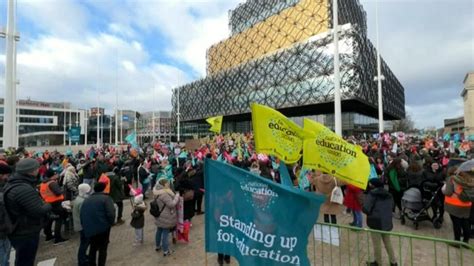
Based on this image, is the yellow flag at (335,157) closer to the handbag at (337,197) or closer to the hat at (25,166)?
the handbag at (337,197)

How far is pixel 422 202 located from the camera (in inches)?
288

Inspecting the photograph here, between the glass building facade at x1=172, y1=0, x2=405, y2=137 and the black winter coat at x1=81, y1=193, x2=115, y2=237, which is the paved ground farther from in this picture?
the glass building facade at x1=172, y1=0, x2=405, y2=137

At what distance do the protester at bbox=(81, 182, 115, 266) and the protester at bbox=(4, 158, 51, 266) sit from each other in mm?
845

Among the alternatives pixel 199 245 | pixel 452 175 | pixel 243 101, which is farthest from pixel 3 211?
pixel 243 101

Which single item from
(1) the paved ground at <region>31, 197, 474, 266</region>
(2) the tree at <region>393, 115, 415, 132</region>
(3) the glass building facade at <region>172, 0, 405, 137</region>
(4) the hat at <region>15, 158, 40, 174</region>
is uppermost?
(3) the glass building facade at <region>172, 0, 405, 137</region>

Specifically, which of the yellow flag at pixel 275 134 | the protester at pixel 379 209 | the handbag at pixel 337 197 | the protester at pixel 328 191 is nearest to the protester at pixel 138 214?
the yellow flag at pixel 275 134

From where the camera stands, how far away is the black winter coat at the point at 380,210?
5125mm

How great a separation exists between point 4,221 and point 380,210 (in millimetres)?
5881

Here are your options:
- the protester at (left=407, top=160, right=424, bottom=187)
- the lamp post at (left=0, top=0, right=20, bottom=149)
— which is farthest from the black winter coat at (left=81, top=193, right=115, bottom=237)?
the lamp post at (left=0, top=0, right=20, bottom=149)

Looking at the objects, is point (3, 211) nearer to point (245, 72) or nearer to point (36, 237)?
point (36, 237)

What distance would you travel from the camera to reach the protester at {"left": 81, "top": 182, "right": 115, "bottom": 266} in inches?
196

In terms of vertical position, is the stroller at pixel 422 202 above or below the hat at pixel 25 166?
below

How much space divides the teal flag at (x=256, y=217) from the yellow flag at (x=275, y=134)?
1280 millimetres

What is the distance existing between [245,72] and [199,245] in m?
49.6
